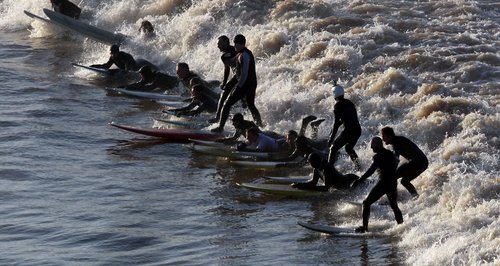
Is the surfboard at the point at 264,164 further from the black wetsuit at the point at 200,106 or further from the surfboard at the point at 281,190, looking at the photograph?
the black wetsuit at the point at 200,106

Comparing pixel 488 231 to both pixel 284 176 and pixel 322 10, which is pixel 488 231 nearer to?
pixel 284 176

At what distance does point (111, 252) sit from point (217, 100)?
785 centimetres

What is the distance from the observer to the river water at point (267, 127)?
14.3 m

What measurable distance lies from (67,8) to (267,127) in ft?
42.0

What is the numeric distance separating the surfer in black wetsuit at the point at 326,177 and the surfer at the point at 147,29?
45.2 feet

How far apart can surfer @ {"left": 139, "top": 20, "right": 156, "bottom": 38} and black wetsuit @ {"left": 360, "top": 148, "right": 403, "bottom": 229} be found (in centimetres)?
1578

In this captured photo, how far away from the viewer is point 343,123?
1697 cm

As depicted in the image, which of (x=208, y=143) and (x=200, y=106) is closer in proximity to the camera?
(x=208, y=143)

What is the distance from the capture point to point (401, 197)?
51.8 ft

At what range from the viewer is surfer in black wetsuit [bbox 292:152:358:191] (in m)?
16.0

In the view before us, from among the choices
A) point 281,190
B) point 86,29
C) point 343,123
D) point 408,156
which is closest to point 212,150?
point 281,190

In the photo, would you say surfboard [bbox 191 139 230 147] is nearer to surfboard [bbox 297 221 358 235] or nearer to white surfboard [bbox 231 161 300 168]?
white surfboard [bbox 231 161 300 168]

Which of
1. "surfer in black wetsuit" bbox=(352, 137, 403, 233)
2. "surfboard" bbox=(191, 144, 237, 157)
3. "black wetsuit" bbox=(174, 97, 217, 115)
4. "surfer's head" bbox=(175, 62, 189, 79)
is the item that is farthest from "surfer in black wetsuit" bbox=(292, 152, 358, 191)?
"surfer's head" bbox=(175, 62, 189, 79)

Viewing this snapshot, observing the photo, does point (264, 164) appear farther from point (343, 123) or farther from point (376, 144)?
point (376, 144)
